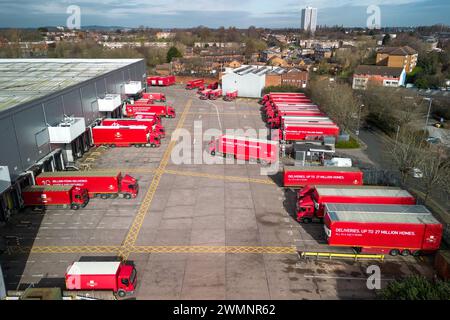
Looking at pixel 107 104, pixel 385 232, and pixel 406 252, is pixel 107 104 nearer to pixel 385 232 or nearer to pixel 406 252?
pixel 385 232

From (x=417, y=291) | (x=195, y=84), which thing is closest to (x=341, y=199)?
(x=417, y=291)

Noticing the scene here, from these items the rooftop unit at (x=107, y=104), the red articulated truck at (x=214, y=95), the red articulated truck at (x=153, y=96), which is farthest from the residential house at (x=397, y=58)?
the rooftop unit at (x=107, y=104)

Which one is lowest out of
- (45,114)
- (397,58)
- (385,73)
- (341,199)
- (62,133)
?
(341,199)

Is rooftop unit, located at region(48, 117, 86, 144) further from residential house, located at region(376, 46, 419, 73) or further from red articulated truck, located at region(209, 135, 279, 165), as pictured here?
residential house, located at region(376, 46, 419, 73)

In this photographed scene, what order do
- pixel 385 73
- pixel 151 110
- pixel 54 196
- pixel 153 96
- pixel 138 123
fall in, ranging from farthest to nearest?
pixel 385 73
pixel 153 96
pixel 151 110
pixel 138 123
pixel 54 196

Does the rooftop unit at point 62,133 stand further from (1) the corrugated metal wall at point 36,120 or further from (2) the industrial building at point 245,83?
(2) the industrial building at point 245,83
